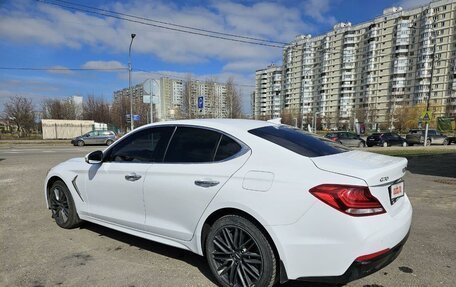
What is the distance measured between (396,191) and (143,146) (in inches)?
108

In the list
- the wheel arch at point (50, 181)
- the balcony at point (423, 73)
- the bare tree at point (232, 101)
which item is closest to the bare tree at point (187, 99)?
the bare tree at point (232, 101)

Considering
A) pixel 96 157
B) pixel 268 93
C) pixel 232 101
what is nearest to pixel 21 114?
pixel 232 101

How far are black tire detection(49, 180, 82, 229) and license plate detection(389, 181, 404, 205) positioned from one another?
159 inches

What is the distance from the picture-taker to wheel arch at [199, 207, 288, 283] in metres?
2.69

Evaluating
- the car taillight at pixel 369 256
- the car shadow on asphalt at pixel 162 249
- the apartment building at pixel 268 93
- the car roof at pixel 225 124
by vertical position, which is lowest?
the car shadow on asphalt at pixel 162 249

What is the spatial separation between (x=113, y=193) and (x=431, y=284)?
3.53 metres

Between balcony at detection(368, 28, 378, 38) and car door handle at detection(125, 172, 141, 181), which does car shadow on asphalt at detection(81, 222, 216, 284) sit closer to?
car door handle at detection(125, 172, 141, 181)

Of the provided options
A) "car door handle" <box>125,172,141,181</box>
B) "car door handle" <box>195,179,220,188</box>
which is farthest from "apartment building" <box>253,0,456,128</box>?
"car door handle" <box>195,179,220,188</box>

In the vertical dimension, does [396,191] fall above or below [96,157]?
below

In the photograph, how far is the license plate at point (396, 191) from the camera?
276 cm

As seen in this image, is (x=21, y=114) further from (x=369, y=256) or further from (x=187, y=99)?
(x=369, y=256)

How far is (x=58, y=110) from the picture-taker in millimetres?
69062

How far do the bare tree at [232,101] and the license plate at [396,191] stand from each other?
4952 centimetres

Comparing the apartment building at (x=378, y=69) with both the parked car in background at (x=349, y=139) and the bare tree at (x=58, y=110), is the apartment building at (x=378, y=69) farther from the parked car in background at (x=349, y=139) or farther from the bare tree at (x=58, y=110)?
the bare tree at (x=58, y=110)
